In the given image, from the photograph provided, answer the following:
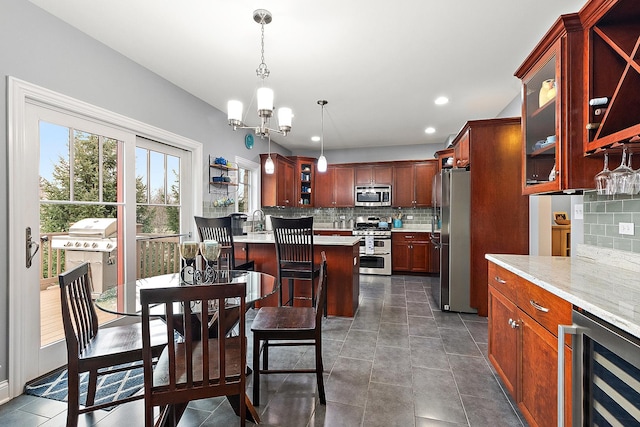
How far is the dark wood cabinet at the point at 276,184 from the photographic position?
555 cm

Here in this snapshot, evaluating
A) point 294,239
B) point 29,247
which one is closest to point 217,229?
point 294,239

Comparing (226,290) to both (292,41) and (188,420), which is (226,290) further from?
(292,41)

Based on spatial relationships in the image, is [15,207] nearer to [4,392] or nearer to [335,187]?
[4,392]

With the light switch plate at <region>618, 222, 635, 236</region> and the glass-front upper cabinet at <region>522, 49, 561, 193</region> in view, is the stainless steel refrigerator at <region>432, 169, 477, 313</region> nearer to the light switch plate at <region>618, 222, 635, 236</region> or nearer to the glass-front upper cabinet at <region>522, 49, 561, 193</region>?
the glass-front upper cabinet at <region>522, 49, 561, 193</region>

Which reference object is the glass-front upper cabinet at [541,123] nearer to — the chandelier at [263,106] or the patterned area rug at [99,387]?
the chandelier at [263,106]

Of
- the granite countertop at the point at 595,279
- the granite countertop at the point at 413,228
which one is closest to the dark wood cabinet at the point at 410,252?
the granite countertop at the point at 413,228

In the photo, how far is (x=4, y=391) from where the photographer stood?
191cm

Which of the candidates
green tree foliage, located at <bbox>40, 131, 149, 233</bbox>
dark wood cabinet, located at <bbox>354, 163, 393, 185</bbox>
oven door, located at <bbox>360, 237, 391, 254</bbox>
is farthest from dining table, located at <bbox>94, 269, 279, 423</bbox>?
dark wood cabinet, located at <bbox>354, 163, 393, 185</bbox>

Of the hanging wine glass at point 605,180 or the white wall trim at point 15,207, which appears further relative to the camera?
the white wall trim at point 15,207

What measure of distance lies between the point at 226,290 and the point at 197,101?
3.19 m

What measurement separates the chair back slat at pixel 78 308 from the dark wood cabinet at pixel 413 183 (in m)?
5.39

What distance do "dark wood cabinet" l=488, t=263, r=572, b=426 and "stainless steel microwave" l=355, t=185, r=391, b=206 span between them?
14.0ft

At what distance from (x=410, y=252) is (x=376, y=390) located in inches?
159

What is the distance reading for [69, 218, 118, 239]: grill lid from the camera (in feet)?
8.06
